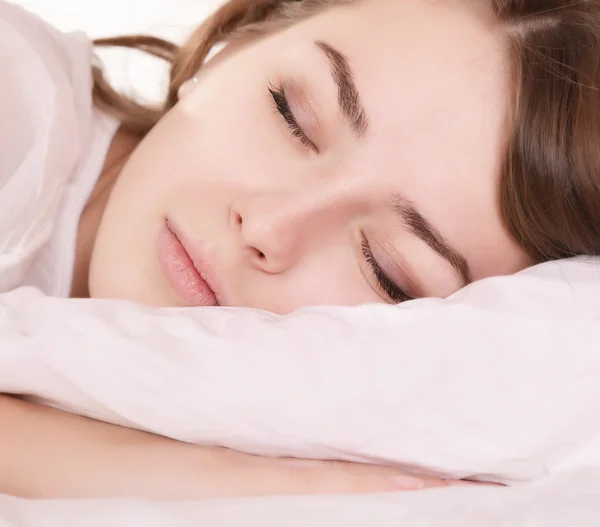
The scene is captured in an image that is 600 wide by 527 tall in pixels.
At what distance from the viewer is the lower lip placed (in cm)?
78

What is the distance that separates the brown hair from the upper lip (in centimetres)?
37

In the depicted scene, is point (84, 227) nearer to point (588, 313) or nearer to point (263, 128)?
point (263, 128)

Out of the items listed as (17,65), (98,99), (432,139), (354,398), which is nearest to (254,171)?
(432,139)

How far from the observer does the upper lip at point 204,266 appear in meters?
0.77

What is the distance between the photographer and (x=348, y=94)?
2.56ft

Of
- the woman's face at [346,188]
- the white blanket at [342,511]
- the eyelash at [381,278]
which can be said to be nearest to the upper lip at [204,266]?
the woman's face at [346,188]

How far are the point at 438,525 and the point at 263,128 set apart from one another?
54 cm

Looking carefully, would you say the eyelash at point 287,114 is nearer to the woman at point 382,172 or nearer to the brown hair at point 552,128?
the woman at point 382,172

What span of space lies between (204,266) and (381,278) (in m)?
0.22

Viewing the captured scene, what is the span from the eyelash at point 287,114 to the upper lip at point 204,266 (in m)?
0.19

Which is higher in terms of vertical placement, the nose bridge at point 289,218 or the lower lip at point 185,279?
the nose bridge at point 289,218

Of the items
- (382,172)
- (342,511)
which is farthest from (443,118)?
(342,511)

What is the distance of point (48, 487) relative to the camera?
55 cm

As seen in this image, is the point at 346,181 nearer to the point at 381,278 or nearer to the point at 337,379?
the point at 381,278
